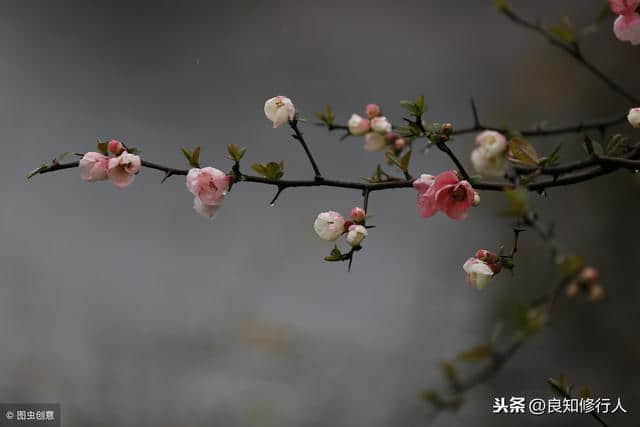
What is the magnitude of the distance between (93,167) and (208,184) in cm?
9

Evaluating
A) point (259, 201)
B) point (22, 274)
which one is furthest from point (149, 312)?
point (259, 201)

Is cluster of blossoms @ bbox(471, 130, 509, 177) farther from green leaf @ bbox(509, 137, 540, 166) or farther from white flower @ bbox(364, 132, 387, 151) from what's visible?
white flower @ bbox(364, 132, 387, 151)

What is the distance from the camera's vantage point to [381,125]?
633mm

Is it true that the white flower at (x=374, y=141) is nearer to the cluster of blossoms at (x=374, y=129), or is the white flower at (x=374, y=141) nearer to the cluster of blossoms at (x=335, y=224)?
the cluster of blossoms at (x=374, y=129)

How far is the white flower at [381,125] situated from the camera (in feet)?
2.07

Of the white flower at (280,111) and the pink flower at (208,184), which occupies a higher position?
the white flower at (280,111)

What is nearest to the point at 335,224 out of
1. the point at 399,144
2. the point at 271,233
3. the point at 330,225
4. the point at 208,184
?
the point at 330,225

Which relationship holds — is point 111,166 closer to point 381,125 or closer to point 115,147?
point 115,147

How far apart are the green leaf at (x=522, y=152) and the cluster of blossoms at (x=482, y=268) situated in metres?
0.07

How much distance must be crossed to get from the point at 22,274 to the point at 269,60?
2.71ft

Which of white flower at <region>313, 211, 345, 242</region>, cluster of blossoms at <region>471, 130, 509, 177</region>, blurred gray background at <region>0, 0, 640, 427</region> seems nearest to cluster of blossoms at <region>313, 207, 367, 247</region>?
white flower at <region>313, 211, 345, 242</region>

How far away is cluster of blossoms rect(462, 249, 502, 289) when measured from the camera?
0.48m

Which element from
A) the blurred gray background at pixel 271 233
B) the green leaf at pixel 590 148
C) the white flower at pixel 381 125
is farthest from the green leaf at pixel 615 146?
the blurred gray background at pixel 271 233

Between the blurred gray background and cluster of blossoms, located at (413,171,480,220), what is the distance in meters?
0.78
